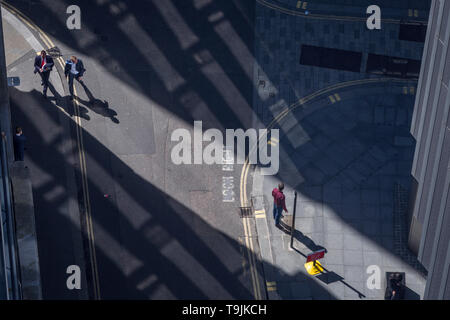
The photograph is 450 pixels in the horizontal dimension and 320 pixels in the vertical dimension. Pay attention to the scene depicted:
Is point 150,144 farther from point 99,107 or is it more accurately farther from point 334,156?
point 334,156

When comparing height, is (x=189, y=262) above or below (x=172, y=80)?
below

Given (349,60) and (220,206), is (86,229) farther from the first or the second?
(349,60)

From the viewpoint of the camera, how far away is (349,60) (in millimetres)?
38969

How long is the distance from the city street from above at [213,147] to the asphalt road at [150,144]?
81 mm

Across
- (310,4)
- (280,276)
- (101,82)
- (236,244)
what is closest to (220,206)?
(236,244)

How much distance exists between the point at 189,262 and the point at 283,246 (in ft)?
16.7

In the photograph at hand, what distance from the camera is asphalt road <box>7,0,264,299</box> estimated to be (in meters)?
35.0

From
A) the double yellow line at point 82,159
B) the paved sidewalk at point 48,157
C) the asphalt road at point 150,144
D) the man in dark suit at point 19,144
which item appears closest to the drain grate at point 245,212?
the asphalt road at point 150,144

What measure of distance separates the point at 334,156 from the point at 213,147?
22.2 feet

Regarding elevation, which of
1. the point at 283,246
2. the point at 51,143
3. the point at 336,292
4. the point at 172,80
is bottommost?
the point at 336,292

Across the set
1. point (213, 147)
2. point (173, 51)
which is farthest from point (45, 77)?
point (213, 147)

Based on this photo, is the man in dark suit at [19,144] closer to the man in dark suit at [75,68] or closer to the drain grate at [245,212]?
the man in dark suit at [75,68]

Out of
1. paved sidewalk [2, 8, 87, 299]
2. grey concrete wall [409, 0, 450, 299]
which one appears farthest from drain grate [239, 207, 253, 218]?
grey concrete wall [409, 0, 450, 299]

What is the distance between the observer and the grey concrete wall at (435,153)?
26453 mm
